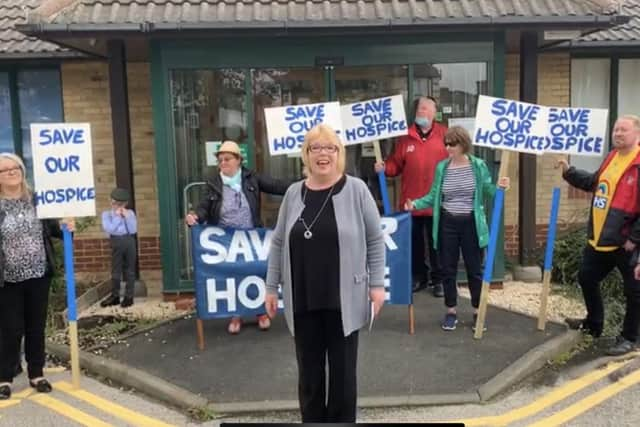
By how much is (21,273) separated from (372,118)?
3.33 meters

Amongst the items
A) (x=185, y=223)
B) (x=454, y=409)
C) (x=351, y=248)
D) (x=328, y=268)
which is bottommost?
(x=454, y=409)

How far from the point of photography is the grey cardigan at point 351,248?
3549mm

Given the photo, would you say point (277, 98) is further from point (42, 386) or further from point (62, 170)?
point (42, 386)

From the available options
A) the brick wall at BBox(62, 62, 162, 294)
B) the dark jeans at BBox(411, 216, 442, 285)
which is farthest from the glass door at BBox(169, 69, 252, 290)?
the dark jeans at BBox(411, 216, 442, 285)

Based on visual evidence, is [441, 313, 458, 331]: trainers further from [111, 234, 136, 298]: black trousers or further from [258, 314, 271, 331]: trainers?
[111, 234, 136, 298]: black trousers

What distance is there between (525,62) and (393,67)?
1.55 meters

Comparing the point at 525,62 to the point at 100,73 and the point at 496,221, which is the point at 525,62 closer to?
the point at 496,221

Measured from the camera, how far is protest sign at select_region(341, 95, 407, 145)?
6191 mm

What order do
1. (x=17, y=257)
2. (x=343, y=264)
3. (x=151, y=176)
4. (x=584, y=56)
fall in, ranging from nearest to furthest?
(x=343, y=264) → (x=17, y=257) → (x=151, y=176) → (x=584, y=56)

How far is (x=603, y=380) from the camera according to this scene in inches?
190

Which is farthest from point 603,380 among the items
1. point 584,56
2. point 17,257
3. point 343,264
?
point 584,56

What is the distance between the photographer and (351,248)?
11.6 feet

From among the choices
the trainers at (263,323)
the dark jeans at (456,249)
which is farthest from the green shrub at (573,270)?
the trainers at (263,323)

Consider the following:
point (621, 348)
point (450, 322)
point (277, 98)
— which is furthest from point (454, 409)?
point (277, 98)
